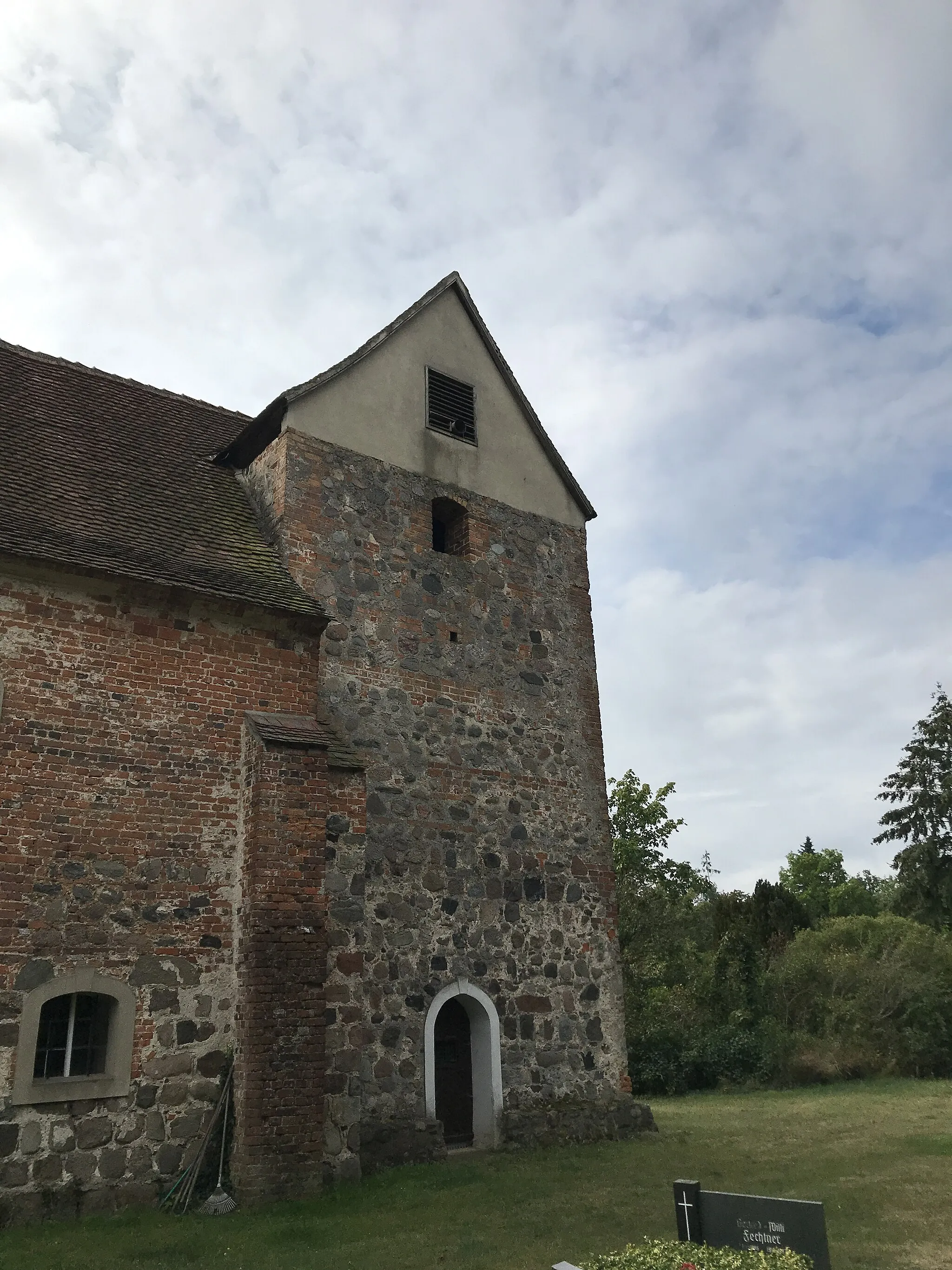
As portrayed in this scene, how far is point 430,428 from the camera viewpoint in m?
14.9

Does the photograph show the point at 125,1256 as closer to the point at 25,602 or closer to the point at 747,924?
the point at 25,602

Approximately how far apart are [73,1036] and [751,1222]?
6656mm

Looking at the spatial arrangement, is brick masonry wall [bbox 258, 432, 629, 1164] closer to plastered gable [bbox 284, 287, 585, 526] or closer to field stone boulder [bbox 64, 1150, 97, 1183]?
plastered gable [bbox 284, 287, 585, 526]

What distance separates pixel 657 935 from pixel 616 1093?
15136 mm

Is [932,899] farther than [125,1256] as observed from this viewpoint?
Yes

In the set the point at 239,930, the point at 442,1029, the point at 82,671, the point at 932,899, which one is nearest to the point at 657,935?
the point at 932,899

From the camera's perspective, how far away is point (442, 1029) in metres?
12.4

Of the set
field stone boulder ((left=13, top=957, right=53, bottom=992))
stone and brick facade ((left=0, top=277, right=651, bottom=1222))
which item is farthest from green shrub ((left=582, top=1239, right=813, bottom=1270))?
field stone boulder ((left=13, top=957, right=53, bottom=992))

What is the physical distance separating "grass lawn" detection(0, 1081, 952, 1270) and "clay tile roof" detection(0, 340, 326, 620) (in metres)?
6.34

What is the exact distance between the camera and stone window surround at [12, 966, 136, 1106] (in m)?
8.75

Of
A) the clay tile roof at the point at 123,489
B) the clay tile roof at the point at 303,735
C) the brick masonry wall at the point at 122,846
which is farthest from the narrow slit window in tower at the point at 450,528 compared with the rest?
the brick masonry wall at the point at 122,846

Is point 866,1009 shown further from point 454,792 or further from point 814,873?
point 814,873

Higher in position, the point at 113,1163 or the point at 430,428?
the point at 430,428

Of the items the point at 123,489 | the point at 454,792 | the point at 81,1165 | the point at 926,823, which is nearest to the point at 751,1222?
the point at 81,1165
